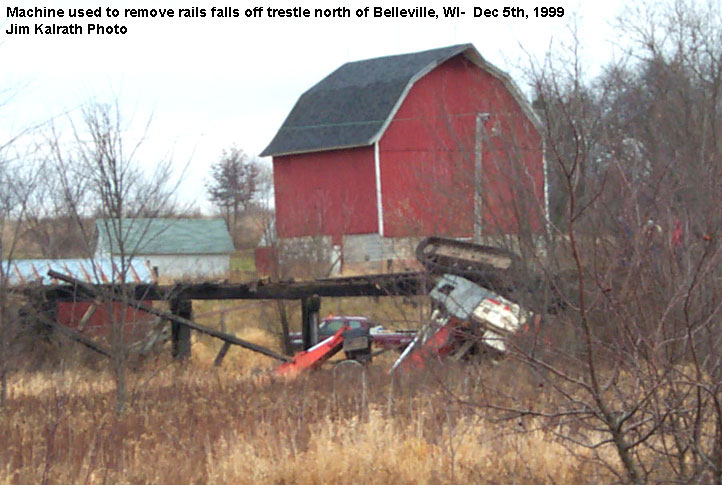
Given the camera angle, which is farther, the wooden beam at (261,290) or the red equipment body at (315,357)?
the wooden beam at (261,290)

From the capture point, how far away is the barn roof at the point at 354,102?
2989cm

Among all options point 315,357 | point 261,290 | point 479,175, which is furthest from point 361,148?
point 479,175

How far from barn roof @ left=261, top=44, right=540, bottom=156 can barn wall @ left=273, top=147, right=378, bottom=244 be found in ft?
1.59

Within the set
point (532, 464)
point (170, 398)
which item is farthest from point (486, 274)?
point (532, 464)

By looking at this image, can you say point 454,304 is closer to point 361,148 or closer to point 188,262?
point 361,148

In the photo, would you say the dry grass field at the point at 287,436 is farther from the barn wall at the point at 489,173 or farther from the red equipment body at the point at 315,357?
the barn wall at the point at 489,173

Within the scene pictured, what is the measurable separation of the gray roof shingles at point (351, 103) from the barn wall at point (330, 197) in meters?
0.47

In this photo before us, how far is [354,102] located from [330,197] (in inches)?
124

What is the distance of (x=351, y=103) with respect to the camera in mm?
31484

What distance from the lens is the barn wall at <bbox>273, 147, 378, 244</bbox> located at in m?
30.0

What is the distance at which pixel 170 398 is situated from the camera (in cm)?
1231

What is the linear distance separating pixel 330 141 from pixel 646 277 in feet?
84.5

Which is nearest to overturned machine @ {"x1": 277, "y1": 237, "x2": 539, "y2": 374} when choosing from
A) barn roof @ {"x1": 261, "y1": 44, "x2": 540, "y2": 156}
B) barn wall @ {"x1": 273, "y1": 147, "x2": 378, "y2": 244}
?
barn wall @ {"x1": 273, "y1": 147, "x2": 378, "y2": 244}

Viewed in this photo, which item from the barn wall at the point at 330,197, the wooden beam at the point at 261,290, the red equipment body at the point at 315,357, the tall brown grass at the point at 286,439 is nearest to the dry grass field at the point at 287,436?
the tall brown grass at the point at 286,439
